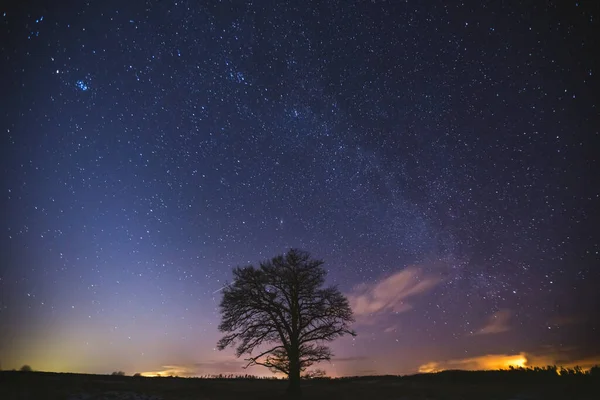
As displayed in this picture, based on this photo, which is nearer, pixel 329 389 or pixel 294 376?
pixel 294 376

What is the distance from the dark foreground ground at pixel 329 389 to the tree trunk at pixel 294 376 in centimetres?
71

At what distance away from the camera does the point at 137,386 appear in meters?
24.8

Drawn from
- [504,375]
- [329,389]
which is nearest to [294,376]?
[329,389]

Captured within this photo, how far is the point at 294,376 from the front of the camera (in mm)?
23094

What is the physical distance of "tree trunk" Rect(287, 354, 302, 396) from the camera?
74.9ft

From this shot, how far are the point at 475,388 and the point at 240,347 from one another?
1577cm

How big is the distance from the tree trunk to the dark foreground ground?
0.71 meters

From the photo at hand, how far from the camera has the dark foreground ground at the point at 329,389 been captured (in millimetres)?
20203

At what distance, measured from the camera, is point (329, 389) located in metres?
26.9

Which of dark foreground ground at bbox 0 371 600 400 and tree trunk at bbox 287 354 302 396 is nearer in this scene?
dark foreground ground at bbox 0 371 600 400

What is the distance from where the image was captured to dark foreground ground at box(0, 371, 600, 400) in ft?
66.3

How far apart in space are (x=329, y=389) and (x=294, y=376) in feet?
17.4

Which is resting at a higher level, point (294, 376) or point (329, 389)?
point (294, 376)

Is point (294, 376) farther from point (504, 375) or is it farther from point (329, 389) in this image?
point (504, 375)
